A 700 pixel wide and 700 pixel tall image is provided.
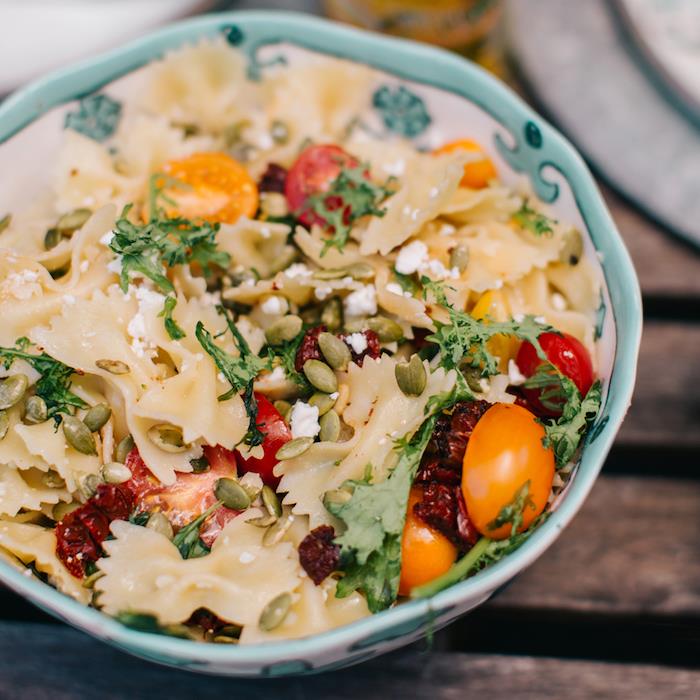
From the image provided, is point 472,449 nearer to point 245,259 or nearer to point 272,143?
point 245,259

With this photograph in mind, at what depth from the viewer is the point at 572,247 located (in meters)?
1.56

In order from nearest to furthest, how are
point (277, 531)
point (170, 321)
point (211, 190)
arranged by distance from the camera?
point (277, 531) → point (170, 321) → point (211, 190)

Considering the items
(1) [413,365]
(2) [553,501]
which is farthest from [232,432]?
(2) [553,501]

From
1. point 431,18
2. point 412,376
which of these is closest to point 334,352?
point 412,376

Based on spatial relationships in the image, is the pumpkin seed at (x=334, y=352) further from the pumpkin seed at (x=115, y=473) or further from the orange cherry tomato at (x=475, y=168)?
the orange cherry tomato at (x=475, y=168)

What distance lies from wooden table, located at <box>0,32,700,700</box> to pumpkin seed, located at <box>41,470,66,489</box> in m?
0.35

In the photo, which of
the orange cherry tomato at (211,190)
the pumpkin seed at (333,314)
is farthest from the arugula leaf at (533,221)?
the orange cherry tomato at (211,190)

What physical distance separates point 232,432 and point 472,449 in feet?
1.31

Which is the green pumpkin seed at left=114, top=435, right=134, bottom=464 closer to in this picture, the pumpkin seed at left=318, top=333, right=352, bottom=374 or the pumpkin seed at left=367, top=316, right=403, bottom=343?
the pumpkin seed at left=318, top=333, right=352, bottom=374

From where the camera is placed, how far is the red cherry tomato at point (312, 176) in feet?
5.33

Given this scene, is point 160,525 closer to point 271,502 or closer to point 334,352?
point 271,502

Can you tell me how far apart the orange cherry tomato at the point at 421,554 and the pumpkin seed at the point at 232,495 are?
0.88 feet

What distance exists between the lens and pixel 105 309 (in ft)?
4.69

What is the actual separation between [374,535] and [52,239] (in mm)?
877
